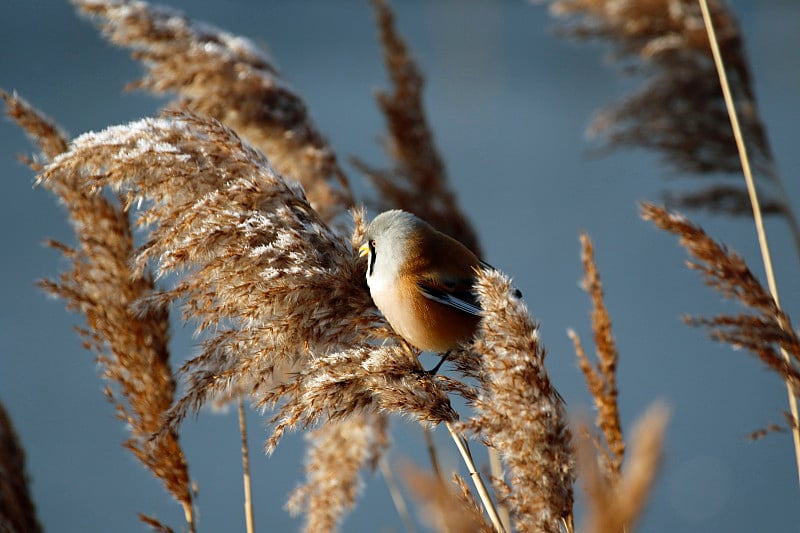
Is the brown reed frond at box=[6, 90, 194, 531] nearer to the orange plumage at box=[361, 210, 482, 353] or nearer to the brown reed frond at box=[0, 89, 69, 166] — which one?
the brown reed frond at box=[0, 89, 69, 166]

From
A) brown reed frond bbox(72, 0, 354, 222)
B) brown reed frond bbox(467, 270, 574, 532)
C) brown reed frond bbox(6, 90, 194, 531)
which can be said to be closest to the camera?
brown reed frond bbox(467, 270, 574, 532)

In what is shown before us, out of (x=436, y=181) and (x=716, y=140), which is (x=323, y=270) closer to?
(x=436, y=181)

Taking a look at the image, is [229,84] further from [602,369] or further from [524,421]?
[524,421]

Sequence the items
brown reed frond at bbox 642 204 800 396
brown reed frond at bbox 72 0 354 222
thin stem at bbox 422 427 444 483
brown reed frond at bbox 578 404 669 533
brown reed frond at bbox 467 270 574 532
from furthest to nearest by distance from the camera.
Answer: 1. brown reed frond at bbox 72 0 354 222
2. thin stem at bbox 422 427 444 483
3. brown reed frond at bbox 642 204 800 396
4. brown reed frond at bbox 467 270 574 532
5. brown reed frond at bbox 578 404 669 533

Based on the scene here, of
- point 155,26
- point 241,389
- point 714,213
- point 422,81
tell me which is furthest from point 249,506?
point 714,213

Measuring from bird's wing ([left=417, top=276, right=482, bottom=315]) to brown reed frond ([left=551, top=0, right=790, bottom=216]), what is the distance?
1.27 meters

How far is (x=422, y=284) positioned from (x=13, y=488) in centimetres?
90

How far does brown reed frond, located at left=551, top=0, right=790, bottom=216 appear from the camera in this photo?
2027mm

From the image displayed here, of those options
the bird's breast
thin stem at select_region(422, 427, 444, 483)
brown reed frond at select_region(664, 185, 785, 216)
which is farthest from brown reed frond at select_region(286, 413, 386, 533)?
brown reed frond at select_region(664, 185, 785, 216)

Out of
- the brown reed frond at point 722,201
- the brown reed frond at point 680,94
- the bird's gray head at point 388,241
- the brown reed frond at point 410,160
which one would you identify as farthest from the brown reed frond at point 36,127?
the brown reed frond at point 722,201

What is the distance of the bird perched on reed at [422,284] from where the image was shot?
1.05 m

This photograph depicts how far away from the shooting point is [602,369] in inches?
42.9

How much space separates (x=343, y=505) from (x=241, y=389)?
36cm

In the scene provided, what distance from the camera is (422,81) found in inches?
79.6
